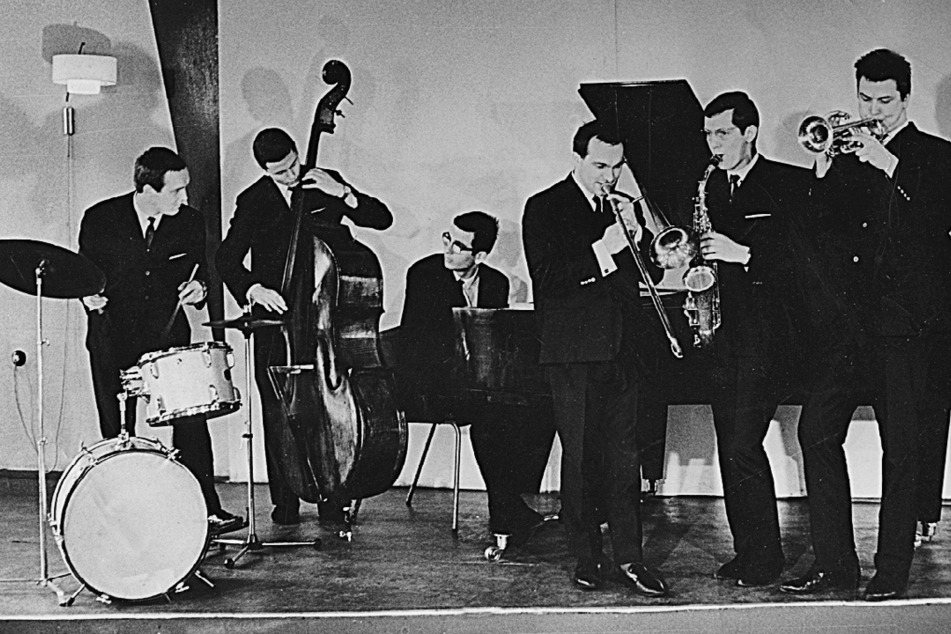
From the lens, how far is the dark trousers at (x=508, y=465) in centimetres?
483

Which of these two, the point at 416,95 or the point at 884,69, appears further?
the point at 416,95

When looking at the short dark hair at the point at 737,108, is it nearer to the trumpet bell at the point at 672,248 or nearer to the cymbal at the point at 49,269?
the trumpet bell at the point at 672,248

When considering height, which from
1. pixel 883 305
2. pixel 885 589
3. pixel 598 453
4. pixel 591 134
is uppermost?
pixel 591 134

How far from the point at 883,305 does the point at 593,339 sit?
3.58 feet

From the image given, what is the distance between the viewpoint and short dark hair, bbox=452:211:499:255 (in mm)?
4781

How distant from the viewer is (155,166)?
15.8 feet

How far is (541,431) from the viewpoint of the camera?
4.80 metres

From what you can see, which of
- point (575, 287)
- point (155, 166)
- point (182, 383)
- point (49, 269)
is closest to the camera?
point (182, 383)

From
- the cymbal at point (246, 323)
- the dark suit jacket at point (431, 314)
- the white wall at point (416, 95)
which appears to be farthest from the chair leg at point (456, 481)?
the cymbal at point (246, 323)

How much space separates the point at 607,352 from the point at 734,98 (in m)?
1.08

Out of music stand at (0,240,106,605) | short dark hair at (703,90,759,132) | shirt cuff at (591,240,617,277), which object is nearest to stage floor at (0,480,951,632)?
music stand at (0,240,106,605)

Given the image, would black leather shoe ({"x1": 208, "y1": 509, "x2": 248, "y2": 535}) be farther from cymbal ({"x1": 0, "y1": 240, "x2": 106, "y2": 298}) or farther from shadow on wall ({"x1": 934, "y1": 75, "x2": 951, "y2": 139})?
shadow on wall ({"x1": 934, "y1": 75, "x2": 951, "y2": 139})

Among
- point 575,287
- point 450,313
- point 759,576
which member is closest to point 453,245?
point 450,313

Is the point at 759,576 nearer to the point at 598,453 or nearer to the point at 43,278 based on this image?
the point at 598,453
